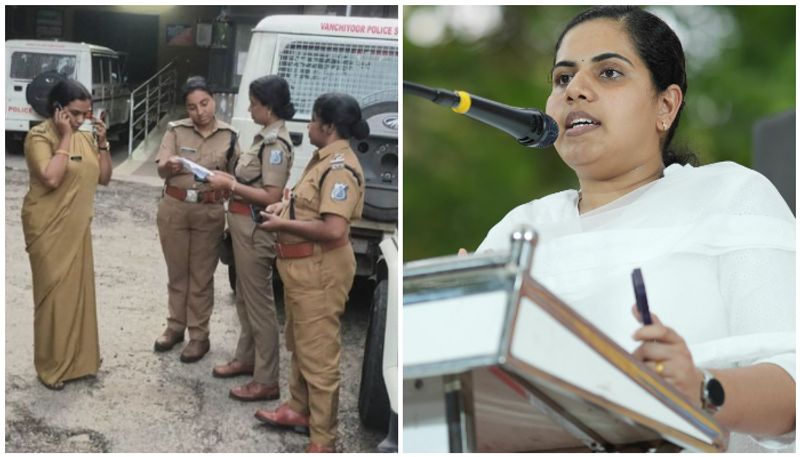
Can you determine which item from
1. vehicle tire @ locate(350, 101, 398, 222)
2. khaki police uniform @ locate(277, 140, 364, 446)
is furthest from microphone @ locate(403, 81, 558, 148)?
khaki police uniform @ locate(277, 140, 364, 446)

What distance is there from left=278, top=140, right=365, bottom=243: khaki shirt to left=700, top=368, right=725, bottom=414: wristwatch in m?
1.55

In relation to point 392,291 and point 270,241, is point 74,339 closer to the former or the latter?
point 270,241

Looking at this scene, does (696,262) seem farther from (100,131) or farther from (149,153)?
(100,131)

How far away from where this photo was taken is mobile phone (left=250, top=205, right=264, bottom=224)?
9.03ft

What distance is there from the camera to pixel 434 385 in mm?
1099

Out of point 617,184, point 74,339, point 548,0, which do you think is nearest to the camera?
point 617,184

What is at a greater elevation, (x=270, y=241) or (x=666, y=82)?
(x=666, y=82)

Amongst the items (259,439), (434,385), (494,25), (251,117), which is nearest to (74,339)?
(259,439)

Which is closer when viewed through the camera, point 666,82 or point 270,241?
point 666,82

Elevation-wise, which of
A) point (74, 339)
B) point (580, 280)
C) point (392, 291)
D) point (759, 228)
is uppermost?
point (759, 228)

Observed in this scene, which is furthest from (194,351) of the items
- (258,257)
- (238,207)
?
(238,207)

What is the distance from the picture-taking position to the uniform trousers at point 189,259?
279cm

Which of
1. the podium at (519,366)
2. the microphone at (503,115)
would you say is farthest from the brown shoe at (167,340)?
the podium at (519,366)

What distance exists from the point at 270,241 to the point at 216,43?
24.5 inches
